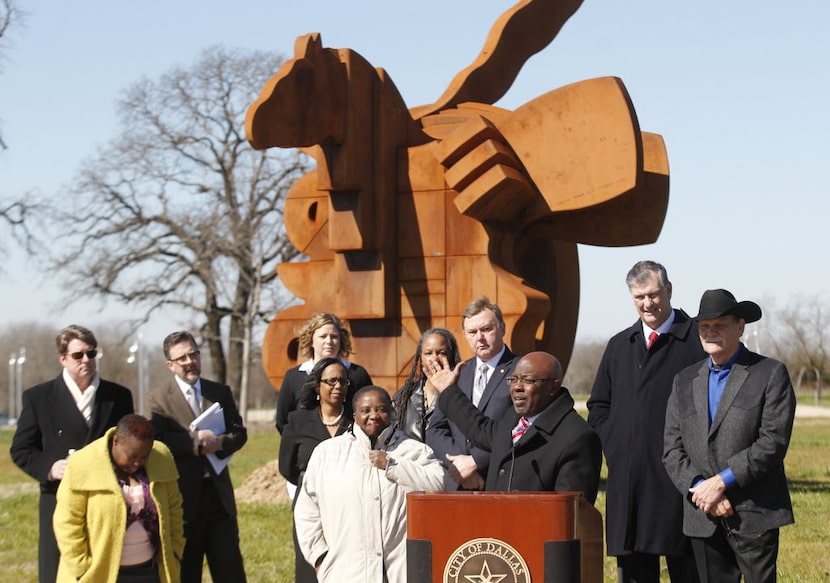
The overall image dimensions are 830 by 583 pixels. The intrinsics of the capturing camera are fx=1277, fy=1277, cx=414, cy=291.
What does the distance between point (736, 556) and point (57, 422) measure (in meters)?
3.44

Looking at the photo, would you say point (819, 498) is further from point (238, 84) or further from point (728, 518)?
point (238, 84)

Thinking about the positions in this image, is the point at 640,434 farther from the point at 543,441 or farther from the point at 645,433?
the point at 543,441

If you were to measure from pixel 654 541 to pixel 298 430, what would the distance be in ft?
6.07

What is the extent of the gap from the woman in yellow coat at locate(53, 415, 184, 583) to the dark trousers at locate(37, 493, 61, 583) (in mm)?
502

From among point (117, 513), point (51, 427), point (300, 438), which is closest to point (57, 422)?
point (51, 427)

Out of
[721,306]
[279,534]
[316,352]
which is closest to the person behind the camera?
[721,306]

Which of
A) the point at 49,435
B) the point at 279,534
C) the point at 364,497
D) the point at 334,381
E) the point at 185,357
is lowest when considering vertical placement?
the point at 279,534

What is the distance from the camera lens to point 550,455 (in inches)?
204

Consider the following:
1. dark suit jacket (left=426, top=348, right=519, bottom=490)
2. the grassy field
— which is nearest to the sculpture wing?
the grassy field

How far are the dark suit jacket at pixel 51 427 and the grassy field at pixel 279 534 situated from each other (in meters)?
2.84

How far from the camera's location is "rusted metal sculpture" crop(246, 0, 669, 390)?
32.5 feet

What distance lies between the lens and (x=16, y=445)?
6.62 meters

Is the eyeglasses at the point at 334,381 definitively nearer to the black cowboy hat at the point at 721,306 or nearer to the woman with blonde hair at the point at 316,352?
the woman with blonde hair at the point at 316,352

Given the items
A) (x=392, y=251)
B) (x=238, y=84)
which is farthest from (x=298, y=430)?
(x=238, y=84)
